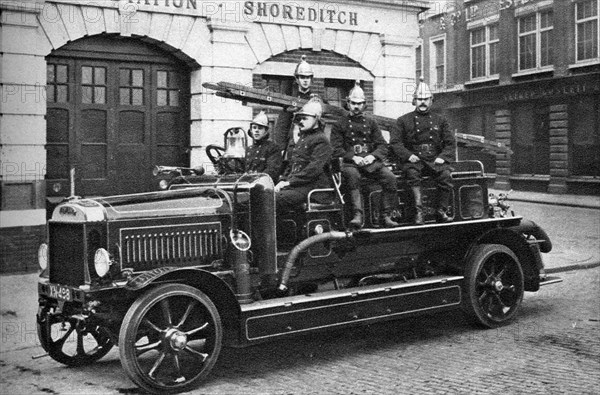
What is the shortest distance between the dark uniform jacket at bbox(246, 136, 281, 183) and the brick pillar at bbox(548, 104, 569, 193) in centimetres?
1758

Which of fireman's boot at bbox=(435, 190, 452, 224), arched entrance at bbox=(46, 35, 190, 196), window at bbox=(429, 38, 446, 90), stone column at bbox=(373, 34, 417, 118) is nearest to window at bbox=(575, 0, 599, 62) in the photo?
window at bbox=(429, 38, 446, 90)

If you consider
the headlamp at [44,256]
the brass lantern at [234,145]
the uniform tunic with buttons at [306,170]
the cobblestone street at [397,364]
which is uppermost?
the brass lantern at [234,145]

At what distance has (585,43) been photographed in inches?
869

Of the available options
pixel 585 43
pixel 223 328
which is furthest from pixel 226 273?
pixel 585 43

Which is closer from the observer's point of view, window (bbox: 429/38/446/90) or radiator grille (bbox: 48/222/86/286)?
radiator grille (bbox: 48/222/86/286)

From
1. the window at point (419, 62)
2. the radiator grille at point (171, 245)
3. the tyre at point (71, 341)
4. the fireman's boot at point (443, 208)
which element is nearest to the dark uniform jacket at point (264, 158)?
the radiator grille at point (171, 245)

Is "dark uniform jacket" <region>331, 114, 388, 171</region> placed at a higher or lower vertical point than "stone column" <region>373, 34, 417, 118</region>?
lower

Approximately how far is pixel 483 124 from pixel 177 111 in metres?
18.4

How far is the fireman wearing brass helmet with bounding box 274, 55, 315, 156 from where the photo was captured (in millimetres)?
7762

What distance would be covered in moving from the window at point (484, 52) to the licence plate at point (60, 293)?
23451mm

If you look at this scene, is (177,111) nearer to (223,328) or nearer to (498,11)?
(223,328)

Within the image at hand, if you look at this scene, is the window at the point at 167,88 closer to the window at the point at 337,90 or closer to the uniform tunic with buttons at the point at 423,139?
the window at the point at 337,90

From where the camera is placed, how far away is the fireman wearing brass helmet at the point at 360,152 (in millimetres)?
7188

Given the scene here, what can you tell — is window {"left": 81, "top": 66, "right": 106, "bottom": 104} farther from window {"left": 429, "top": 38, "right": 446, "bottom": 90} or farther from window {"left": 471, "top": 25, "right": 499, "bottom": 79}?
window {"left": 429, "top": 38, "right": 446, "bottom": 90}
